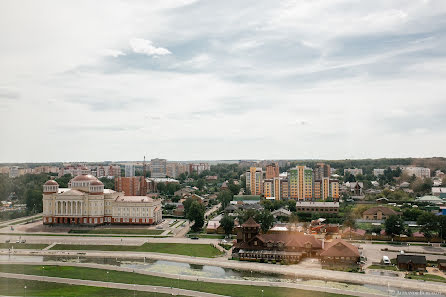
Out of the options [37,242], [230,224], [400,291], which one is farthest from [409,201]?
[37,242]

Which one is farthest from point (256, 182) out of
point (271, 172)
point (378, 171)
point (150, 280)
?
point (150, 280)

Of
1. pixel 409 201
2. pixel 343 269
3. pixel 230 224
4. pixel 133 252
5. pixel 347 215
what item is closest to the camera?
pixel 343 269

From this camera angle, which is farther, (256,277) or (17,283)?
(256,277)

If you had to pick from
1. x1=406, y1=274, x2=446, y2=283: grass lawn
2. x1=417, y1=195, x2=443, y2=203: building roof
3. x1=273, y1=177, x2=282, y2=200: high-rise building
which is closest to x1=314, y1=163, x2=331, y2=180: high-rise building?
x1=273, y1=177, x2=282, y2=200: high-rise building

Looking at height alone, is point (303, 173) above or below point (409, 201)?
above

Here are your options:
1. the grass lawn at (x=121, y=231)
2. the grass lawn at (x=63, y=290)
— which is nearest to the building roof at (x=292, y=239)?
the grass lawn at (x=63, y=290)

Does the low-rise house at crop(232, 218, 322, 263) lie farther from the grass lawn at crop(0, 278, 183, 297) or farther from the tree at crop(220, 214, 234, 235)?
the grass lawn at crop(0, 278, 183, 297)

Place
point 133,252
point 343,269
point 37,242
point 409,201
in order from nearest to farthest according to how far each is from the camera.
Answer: point 343,269, point 133,252, point 37,242, point 409,201

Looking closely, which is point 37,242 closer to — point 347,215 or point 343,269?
point 343,269
